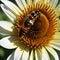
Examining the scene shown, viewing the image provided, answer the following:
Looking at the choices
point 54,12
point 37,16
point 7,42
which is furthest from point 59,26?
point 7,42

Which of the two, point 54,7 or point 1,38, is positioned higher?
point 54,7

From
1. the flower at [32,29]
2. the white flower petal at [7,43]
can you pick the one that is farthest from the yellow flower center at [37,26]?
the white flower petal at [7,43]

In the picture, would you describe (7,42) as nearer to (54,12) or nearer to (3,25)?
(3,25)

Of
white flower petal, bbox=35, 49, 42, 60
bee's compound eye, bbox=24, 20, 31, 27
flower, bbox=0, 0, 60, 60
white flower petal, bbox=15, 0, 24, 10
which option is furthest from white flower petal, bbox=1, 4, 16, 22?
white flower petal, bbox=35, 49, 42, 60

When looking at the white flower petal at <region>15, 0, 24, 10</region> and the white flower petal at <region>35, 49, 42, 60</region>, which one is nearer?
the white flower petal at <region>35, 49, 42, 60</region>

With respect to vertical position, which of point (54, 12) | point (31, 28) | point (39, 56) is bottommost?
point (39, 56)

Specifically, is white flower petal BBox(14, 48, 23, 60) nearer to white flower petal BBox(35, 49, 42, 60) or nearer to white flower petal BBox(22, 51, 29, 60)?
white flower petal BBox(22, 51, 29, 60)

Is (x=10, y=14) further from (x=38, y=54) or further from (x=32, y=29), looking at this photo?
(x=38, y=54)

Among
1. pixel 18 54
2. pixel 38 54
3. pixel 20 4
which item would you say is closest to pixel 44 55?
pixel 38 54
